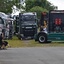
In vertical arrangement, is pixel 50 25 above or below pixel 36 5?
below

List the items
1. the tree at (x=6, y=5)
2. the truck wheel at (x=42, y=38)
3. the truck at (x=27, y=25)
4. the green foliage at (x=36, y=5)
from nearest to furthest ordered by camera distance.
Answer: the truck wheel at (x=42, y=38) → the truck at (x=27, y=25) → the tree at (x=6, y=5) → the green foliage at (x=36, y=5)

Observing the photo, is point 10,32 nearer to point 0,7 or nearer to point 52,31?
point 52,31

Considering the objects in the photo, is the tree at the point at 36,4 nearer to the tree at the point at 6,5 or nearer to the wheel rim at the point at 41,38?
Result: the tree at the point at 6,5

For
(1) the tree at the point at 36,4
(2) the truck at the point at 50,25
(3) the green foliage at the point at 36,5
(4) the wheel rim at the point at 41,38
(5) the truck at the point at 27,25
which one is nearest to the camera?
(2) the truck at the point at 50,25

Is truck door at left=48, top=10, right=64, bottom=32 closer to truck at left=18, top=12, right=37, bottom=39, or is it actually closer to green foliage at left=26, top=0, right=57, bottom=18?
truck at left=18, top=12, right=37, bottom=39

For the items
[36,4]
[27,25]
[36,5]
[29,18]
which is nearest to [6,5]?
[29,18]

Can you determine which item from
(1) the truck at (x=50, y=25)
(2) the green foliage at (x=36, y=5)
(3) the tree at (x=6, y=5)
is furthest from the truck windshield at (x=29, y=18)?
(2) the green foliage at (x=36, y=5)

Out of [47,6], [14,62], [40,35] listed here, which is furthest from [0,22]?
[47,6]

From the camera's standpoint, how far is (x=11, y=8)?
68938mm

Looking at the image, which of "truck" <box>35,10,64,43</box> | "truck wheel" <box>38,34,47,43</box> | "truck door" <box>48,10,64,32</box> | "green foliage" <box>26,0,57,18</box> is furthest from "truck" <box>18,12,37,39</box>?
"green foliage" <box>26,0,57,18</box>

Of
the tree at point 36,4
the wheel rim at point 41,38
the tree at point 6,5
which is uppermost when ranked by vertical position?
the tree at point 36,4

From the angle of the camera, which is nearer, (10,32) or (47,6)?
(10,32)

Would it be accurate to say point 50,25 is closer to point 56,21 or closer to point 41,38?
point 56,21

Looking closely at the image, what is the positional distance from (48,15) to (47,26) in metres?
1.10
